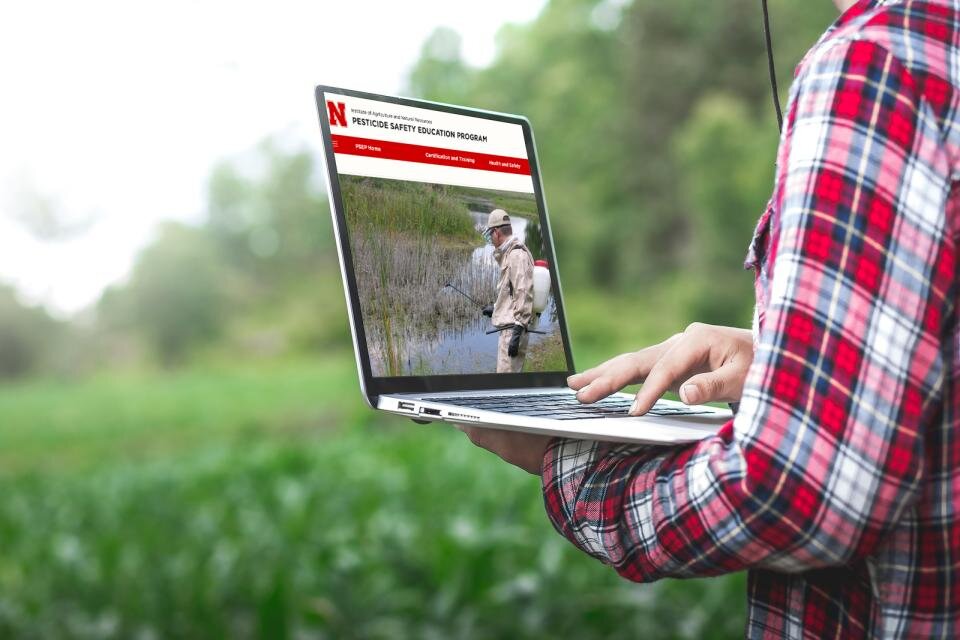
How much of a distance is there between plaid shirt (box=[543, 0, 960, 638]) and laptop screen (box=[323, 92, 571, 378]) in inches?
17.1

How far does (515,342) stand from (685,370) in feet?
0.93

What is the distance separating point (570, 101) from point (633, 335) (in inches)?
232

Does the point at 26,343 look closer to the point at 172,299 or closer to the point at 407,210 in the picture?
the point at 172,299

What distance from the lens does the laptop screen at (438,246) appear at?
3.97 feet

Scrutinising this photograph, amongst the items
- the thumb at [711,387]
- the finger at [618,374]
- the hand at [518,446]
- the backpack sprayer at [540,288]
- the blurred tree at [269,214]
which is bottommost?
the hand at [518,446]

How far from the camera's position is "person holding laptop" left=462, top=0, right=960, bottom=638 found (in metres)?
0.81

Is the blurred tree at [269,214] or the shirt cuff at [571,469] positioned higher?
the blurred tree at [269,214]

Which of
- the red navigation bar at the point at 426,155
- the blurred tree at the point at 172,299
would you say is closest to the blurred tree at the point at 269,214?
the blurred tree at the point at 172,299

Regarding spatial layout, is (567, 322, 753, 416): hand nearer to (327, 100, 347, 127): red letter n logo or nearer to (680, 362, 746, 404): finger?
(680, 362, 746, 404): finger

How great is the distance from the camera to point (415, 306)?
48.3 inches

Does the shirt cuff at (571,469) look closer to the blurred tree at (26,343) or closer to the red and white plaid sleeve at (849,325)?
the red and white plaid sleeve at (849,325)

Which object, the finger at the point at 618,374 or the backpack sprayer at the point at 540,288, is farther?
the backpack sprayer at the point at 540,288

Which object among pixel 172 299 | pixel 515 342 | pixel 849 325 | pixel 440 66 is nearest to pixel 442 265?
pixel 515 342

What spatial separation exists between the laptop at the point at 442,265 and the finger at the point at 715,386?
61 millimetres
